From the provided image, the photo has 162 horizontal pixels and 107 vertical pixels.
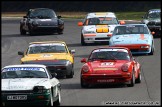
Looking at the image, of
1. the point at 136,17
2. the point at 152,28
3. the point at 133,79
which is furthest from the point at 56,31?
the point at 133,79

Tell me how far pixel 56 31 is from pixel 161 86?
21471 mm

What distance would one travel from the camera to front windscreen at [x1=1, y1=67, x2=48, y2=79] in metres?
17.6

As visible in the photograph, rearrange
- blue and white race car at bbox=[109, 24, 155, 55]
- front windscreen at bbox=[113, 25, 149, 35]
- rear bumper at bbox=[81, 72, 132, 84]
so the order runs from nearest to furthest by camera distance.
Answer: rear bumper at bbox=[81, 72, 132, 84] < blue and white race car at bbox=[109, 24, 155, 55] < front windscreen at bbox=[113, 25, 149, 35]

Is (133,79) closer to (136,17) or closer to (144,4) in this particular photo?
(136,17)

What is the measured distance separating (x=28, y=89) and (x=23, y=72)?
1735mm

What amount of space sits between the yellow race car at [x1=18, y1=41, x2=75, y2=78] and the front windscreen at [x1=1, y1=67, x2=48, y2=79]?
5.44 meters

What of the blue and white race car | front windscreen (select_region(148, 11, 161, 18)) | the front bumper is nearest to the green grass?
front windscreen (select_region(148, 11, 161, 18))

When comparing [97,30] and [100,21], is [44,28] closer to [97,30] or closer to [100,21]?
[100,21]

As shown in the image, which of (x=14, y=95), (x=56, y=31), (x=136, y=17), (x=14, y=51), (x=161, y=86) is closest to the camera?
(x=14, y=95)

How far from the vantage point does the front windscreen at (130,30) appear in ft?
104

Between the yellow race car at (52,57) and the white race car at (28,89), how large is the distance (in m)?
5.75

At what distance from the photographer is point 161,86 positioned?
2059cm

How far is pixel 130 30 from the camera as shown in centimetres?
3198

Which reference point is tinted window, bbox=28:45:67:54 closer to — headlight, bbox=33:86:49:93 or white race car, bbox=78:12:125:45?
headlight, bbox=33:86:49:93
